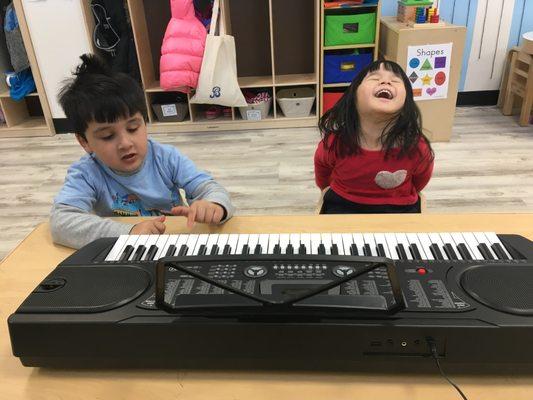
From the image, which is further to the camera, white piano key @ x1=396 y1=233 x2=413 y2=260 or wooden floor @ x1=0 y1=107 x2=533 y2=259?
wooden floor @ x1=0 y1=107 x2=533 y2=259

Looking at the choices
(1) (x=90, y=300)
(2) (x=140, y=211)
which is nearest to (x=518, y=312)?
(1) (x=90, y=300)

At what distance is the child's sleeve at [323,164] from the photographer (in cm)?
156

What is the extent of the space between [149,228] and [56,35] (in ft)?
10.6

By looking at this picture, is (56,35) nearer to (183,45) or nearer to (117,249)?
(183,45)

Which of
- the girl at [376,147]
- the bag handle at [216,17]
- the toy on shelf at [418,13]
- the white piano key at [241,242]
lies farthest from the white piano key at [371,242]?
the bag handle at [216,17]

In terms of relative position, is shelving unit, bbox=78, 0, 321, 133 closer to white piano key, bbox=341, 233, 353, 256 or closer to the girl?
the girl

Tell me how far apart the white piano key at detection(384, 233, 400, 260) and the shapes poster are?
244 centimetres

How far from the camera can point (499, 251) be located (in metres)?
0.77

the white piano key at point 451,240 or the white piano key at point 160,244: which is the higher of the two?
the white piano key at point 451,240

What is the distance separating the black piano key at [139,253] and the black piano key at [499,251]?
62cm

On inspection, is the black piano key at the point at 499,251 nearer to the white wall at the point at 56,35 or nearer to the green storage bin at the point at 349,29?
the green storage bin at the point at 349,29

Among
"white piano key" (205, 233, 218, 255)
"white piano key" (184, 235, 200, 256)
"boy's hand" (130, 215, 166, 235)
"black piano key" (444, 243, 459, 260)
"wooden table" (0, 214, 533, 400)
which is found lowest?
"wooden table" (0, 214, 533, 400)

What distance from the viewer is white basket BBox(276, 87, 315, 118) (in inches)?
147

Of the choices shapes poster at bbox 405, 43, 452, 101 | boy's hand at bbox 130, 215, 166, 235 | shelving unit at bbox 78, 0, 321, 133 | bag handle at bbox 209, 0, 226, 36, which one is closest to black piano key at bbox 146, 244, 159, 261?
boy's hand at bbox 130, 215, 166, 235
